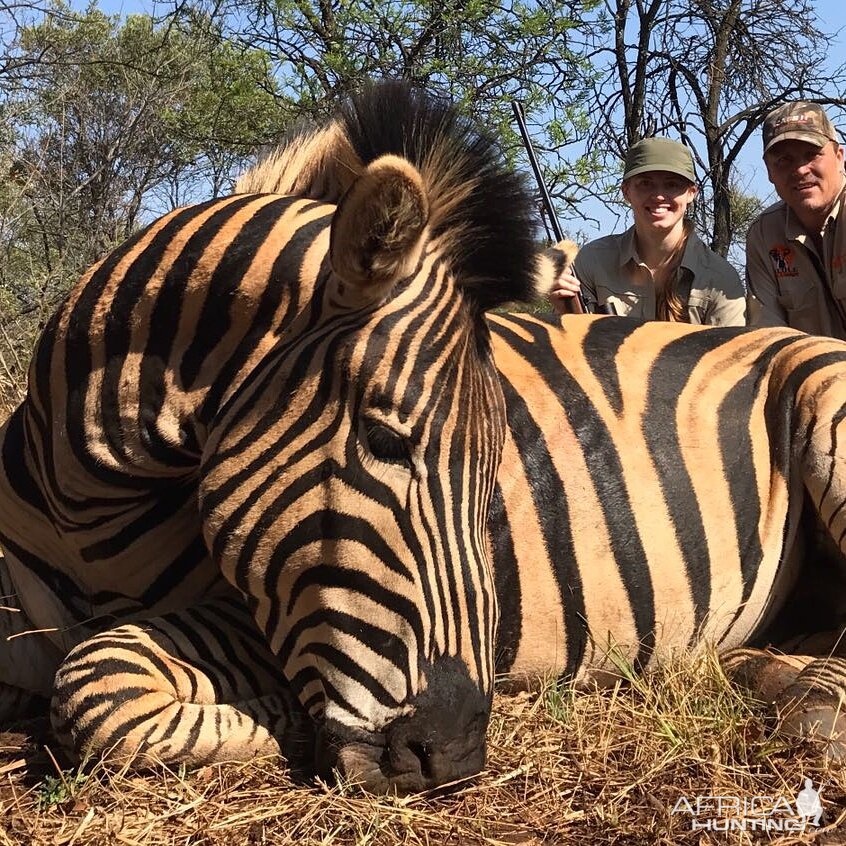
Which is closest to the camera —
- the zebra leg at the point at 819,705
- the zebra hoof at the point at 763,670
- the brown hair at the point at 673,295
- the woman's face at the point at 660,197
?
the zebra leg at the point at 819,705

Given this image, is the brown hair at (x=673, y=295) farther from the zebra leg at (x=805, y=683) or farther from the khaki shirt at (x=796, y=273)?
the zebra leg at (x=805, y=683)

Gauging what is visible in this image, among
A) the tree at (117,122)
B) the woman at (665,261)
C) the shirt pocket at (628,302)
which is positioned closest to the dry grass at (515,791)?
the woman at (665,261)

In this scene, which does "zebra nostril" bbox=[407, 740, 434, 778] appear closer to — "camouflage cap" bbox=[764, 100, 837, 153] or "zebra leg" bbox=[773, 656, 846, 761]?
"zebra leg" bbox=[773, 656, 846, 761]

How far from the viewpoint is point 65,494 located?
8.79 feet

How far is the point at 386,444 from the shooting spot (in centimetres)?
224

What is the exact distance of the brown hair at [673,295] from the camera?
5848mm

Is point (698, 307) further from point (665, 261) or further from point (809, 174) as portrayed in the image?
point (809, 174)

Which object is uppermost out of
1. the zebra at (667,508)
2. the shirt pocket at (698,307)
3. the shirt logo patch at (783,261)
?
the shirt logo patch at (783,261)

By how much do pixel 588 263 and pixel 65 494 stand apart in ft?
13.9

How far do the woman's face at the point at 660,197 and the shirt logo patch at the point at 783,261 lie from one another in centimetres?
61

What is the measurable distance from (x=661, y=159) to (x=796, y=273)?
1.04 meters

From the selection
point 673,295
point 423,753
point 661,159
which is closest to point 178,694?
point 423,753


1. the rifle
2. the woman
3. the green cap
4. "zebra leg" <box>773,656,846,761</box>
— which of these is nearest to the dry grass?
"zebra leg" <box>773,656,846,761</box>

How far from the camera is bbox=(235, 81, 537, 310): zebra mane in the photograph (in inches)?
99.5
